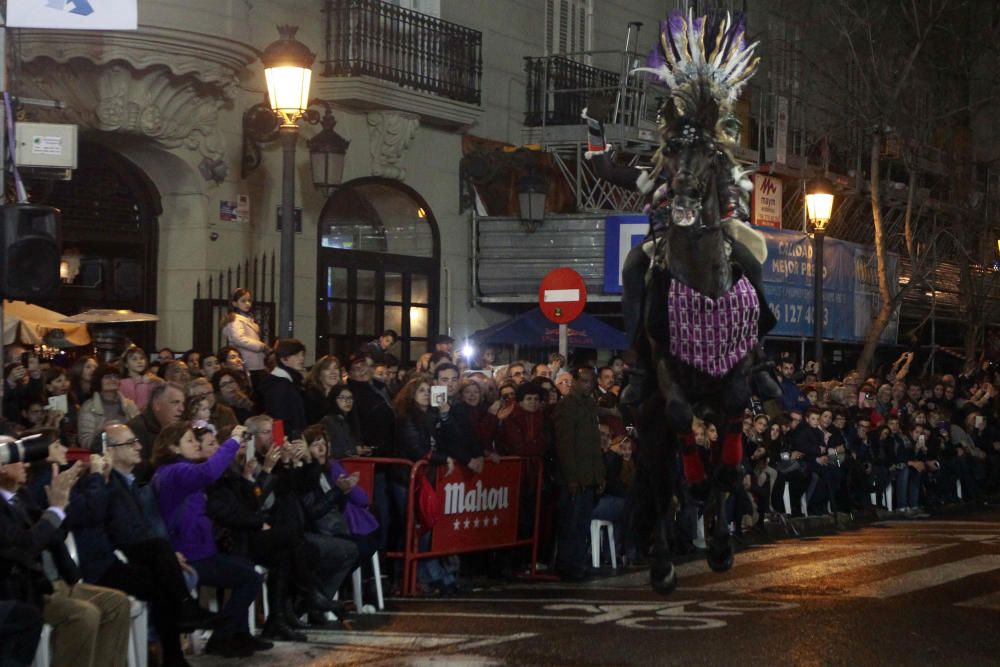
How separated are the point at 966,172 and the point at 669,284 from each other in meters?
26.6

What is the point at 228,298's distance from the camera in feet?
65.1

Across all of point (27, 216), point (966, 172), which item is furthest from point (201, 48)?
point (966, 172)

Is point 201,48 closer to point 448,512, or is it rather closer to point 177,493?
point 448,512

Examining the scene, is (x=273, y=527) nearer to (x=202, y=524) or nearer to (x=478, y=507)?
(x=202, y=524)

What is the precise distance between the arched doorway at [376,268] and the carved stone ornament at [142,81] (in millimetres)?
2936

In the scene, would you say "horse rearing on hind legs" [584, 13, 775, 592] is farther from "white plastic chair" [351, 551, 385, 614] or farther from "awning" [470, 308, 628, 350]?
"awning" [470, 308, 628, 350]

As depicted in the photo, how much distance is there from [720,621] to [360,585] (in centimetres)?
274

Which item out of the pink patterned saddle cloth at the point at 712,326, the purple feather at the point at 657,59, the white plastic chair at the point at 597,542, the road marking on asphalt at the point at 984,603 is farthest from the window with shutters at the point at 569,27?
the pink patterned saddle cloth at the point at 712,326

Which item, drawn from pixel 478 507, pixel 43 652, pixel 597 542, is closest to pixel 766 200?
pixel 597 542

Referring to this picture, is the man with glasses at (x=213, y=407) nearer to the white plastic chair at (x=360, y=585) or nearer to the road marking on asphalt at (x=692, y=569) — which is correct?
the white plastic chair at (x=360, y=585)

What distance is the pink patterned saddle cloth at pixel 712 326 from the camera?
9852mm

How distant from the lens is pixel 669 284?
1001 cm

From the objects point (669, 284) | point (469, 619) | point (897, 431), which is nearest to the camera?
point (669, 284)

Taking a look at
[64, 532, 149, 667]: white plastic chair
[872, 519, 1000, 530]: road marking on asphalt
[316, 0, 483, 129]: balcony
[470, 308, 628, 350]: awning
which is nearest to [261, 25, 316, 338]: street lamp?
[64, 532, 149, 667]: white plastic chair
